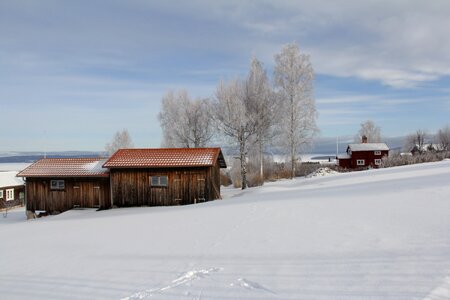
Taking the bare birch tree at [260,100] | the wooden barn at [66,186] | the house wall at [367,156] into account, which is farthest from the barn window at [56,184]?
the house wall at [367,156]

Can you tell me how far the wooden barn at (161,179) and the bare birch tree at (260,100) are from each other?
1081 cm

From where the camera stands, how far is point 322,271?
5617mm

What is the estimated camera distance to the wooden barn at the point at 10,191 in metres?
42.4

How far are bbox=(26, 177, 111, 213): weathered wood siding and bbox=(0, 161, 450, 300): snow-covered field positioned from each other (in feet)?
34.7

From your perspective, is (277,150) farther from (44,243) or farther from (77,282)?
(77,282)

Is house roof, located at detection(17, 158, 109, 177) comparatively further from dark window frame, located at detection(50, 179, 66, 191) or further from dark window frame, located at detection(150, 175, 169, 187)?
dark window frame, located at detection(150, 175, 169, 187)

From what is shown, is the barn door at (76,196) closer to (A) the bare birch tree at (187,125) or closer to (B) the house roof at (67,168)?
(B) the house roof at (67,168)

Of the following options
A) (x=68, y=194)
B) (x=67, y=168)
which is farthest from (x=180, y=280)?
(x=67, y=168)

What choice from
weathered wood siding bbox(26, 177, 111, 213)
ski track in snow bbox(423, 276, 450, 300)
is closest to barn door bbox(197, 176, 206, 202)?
weathered wood siding bbox(26, 177, 111, 213)

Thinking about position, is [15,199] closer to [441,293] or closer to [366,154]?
[366,154]

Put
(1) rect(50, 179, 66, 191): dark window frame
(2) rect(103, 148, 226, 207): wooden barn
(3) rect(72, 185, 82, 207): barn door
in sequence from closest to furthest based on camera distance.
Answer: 1. (2) rect(103, 148, 226, 207): wooden barn
2. (3) rect(72, 185, 82, 207): barn door
3. (1) rect(50, 179, 66, 191): dark window frame

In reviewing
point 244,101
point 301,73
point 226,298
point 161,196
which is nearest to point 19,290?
point 226,298

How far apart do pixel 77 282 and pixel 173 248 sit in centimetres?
233

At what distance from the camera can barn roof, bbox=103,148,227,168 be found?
21.3 metres
